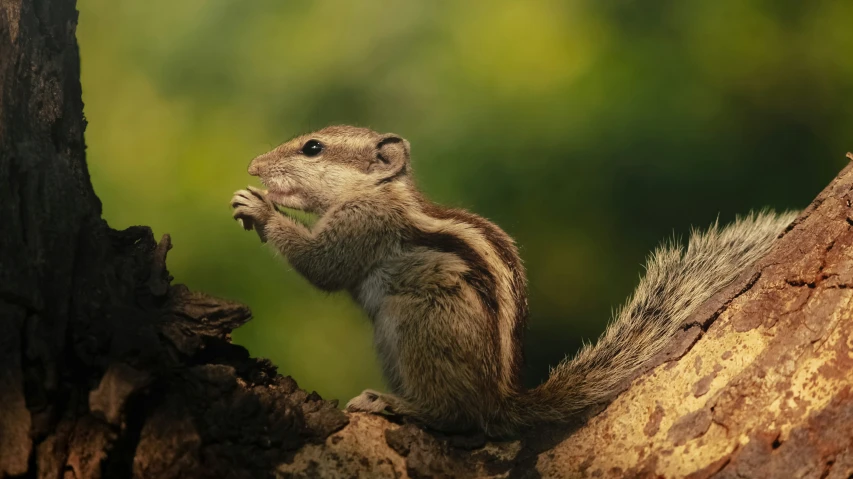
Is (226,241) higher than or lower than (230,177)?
lower

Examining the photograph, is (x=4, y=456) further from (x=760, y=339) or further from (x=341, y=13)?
(x=341, y=13)

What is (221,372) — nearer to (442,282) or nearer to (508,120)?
(442,282)

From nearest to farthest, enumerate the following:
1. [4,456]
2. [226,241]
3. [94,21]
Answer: [4,456] → [94,21] → [226,241]

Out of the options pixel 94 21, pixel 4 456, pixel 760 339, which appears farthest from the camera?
pixel 94 21

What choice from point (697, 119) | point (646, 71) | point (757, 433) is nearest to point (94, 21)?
point (646, 71)

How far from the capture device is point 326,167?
118 inches

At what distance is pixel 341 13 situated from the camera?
316 centimetres

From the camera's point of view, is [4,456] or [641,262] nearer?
[4,456]

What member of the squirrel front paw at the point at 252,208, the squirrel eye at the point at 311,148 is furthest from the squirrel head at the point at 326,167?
the squirrel front paw at the point at 252,208

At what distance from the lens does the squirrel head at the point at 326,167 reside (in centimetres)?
297

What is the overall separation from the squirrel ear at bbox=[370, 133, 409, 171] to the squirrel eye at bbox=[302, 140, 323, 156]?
0.22 m

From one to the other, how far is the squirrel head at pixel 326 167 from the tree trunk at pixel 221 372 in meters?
0.94

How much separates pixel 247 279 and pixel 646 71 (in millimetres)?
1913

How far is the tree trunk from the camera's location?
5.63 ft
